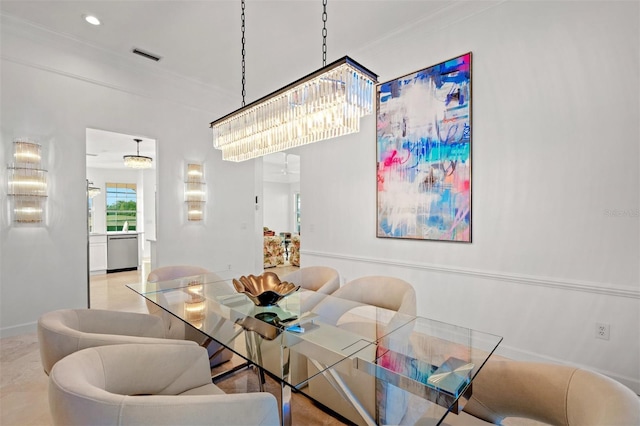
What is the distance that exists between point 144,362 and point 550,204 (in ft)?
9.49

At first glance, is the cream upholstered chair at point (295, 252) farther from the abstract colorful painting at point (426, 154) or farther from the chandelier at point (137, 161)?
the abstract colorful painting at point (426, 154)

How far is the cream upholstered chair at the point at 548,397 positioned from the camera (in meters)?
0.91

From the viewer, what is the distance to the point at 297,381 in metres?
1.31

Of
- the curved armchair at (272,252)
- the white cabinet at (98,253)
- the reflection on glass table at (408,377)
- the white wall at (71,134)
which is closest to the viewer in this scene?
the reflection on glass table at (408,377)

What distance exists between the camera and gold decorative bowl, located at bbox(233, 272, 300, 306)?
207 centimetres

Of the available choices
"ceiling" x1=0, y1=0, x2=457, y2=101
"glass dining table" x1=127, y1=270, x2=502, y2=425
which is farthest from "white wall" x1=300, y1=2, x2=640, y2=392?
"glass dining table" x1=127, y1=270, x2=502, y2=425

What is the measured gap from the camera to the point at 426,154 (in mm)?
3152

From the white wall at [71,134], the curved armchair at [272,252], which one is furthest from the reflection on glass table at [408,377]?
the curved armchair at [272,252]

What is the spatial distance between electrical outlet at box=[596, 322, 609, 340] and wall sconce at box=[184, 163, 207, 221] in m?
4.56

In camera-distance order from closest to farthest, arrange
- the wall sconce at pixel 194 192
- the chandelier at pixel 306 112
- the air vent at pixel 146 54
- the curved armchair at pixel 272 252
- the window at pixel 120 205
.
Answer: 1. the chandelier at pixel 306 112
2. the air vent at pixel 146 54
3. the wall sconce at pixel 194 192
4. the curved armchair at pixel 272 252
5. the window at pixel 120 205

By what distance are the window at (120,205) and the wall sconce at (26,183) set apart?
6834 millimetres

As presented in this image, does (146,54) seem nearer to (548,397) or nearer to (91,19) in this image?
(91,19)

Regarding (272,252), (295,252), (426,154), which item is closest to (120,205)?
(272,252)

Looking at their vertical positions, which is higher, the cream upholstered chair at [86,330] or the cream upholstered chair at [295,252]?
the cream upholstered chair at [86,330]
